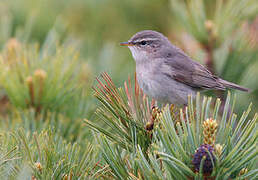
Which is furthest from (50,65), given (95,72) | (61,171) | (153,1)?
(153,1)

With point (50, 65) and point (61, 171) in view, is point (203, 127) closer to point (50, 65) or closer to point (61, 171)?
point (61, 171)

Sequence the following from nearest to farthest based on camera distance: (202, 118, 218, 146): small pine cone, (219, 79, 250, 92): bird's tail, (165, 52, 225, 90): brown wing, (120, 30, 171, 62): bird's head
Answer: (202, 118, 218, 146): small pine cone → (219, 79, 250, 92): bird's tail → (165, 52, 225, 90): brown wing → (120, 30, 171, 62): bird's head

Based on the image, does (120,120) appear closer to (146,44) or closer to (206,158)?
(206,158)

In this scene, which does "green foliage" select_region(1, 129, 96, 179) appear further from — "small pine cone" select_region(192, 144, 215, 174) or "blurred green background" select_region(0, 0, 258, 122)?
"blurred green background" select_region(0, 0, 258, 122)

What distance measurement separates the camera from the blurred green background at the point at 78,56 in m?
2.64

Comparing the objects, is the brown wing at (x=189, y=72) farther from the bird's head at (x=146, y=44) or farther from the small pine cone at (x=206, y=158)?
the small pine cone at (x=206, y=158)

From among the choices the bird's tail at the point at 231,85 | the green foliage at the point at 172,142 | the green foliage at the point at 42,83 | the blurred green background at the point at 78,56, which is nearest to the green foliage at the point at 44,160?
the blurred green background at the point at 78,56

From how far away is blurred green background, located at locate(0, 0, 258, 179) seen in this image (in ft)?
8.66

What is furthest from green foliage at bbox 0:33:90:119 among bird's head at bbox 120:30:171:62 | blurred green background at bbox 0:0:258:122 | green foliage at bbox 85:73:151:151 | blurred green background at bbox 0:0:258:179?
bird's head at bbox 120:30:171:62

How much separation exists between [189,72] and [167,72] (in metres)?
0.28

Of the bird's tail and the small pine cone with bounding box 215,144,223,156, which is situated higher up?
the small pine cone with bounding box 215,144,223,156

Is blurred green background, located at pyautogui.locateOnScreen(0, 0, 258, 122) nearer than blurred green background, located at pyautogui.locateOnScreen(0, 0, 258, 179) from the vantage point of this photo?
No

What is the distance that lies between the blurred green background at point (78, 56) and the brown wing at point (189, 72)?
185mm

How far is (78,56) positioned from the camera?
3809 mm
